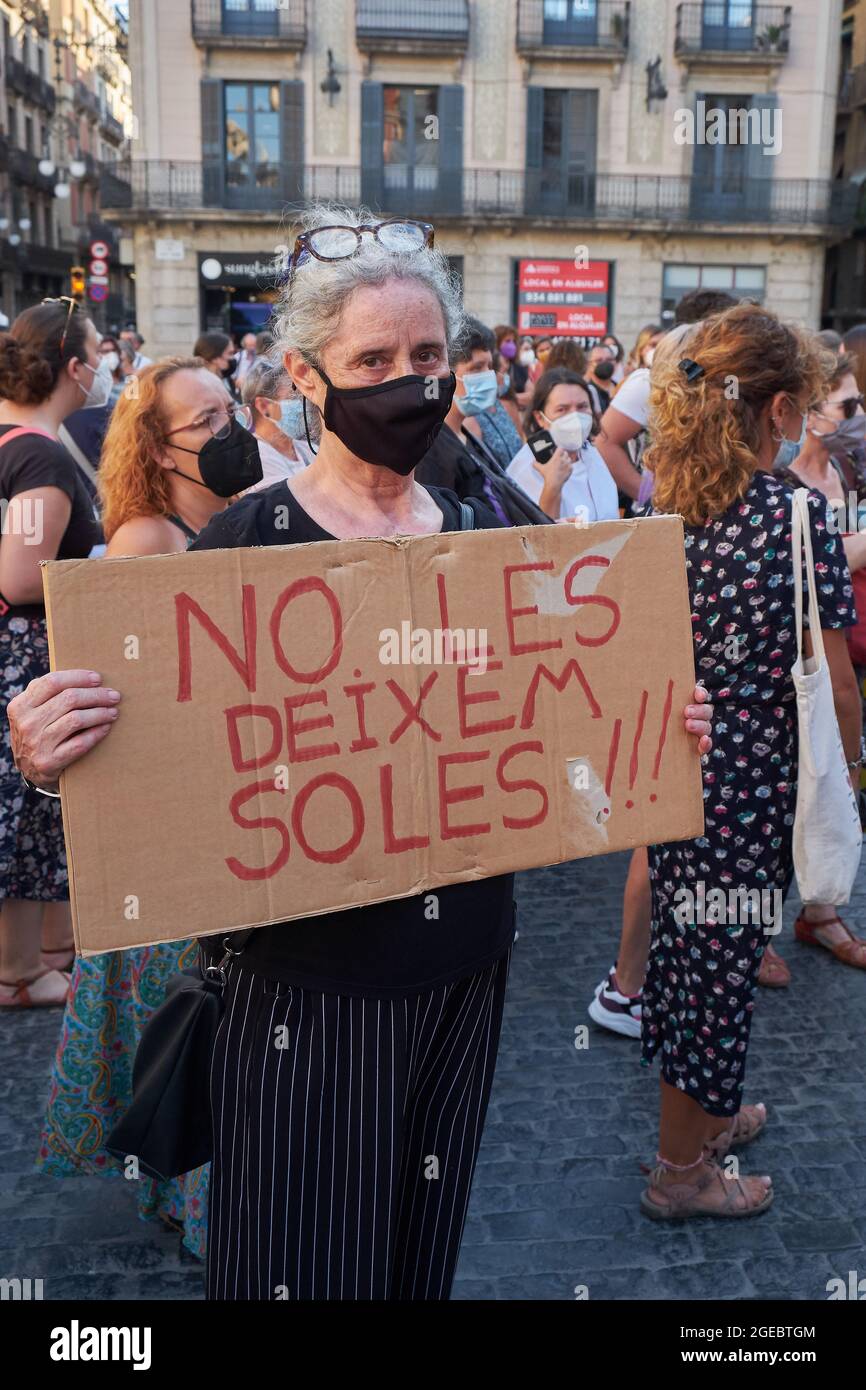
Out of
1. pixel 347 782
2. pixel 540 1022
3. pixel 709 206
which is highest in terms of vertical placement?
pixel 709 206

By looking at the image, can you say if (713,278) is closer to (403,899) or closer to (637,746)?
(637,746)

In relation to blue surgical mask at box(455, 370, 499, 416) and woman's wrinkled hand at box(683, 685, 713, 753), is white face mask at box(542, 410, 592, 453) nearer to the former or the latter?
blue surgical mask at box(455, 370, 499, 416)

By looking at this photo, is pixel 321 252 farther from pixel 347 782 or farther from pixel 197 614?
pixel 347 782

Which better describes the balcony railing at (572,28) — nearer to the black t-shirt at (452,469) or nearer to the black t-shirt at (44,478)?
the black t-shirt at (44,478)

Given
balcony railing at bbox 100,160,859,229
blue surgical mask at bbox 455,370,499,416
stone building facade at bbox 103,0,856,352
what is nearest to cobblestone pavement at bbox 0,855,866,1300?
blue surgical mask at bbox 455,370,499,416

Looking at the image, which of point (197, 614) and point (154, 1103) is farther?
point (154, 1103)

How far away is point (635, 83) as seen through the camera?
2578cm

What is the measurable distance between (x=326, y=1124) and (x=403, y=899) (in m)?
0.37

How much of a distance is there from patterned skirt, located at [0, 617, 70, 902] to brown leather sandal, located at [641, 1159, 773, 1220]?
2.05 metres
